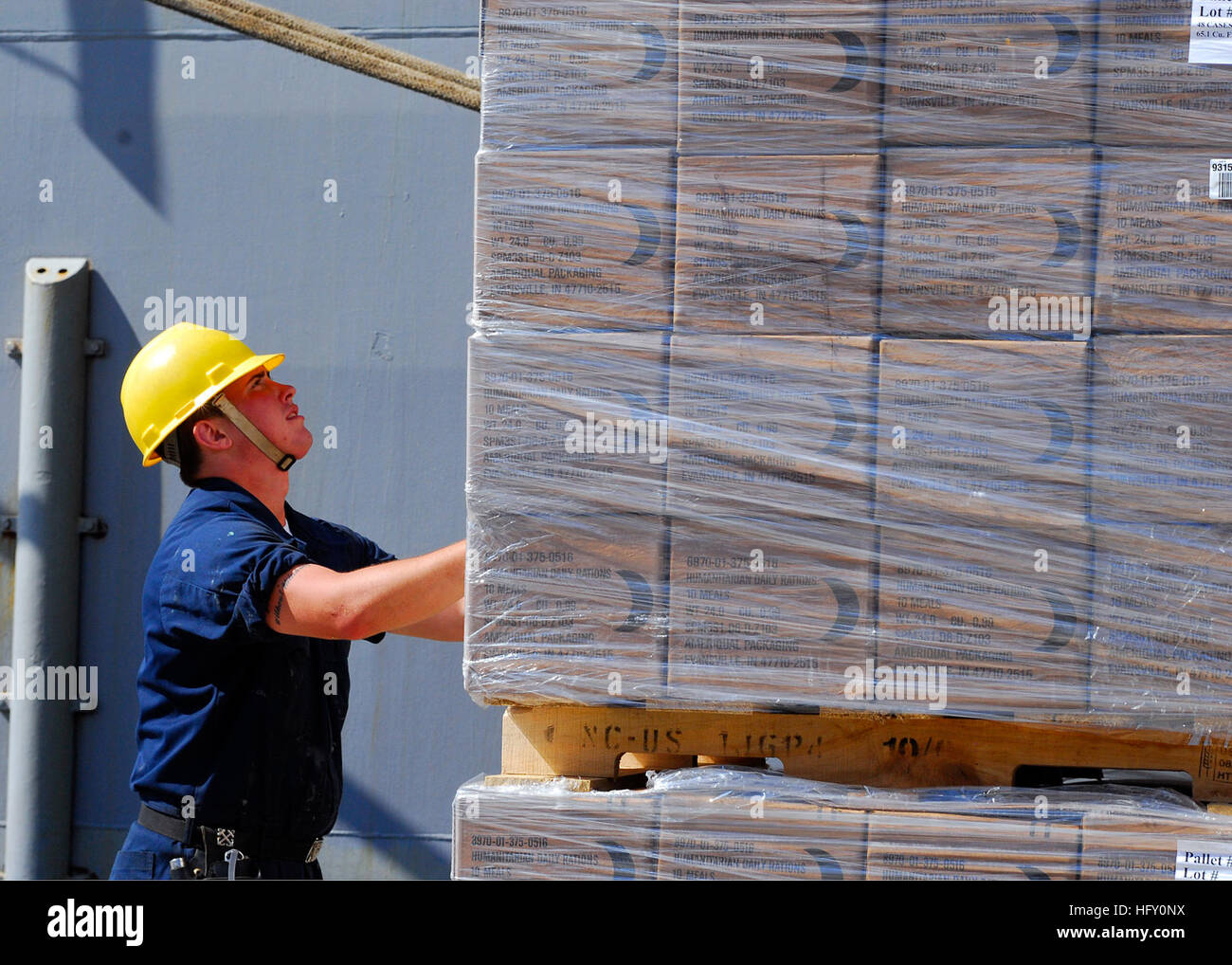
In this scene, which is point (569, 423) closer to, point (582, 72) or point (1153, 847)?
point (582, 72)

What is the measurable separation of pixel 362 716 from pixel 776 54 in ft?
9.41

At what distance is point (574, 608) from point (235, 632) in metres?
0.92

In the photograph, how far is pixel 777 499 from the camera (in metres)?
2.04

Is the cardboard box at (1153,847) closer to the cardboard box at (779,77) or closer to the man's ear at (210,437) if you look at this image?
the cardboard box at (779,77)

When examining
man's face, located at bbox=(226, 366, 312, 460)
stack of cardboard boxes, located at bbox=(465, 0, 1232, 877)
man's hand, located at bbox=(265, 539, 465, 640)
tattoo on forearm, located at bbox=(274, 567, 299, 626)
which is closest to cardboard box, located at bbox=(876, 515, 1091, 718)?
stack of cardboard boxes, located at bbox=(465, 0, 1232, 877)

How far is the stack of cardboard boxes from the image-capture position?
6.53 feet

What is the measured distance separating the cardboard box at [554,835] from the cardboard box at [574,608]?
0.58 ft

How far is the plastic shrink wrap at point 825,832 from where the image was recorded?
77.6 inches

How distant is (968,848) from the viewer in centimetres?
200

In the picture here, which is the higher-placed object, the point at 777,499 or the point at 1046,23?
the point at 1046,23

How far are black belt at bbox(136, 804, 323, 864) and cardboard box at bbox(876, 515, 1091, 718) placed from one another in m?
1.49
